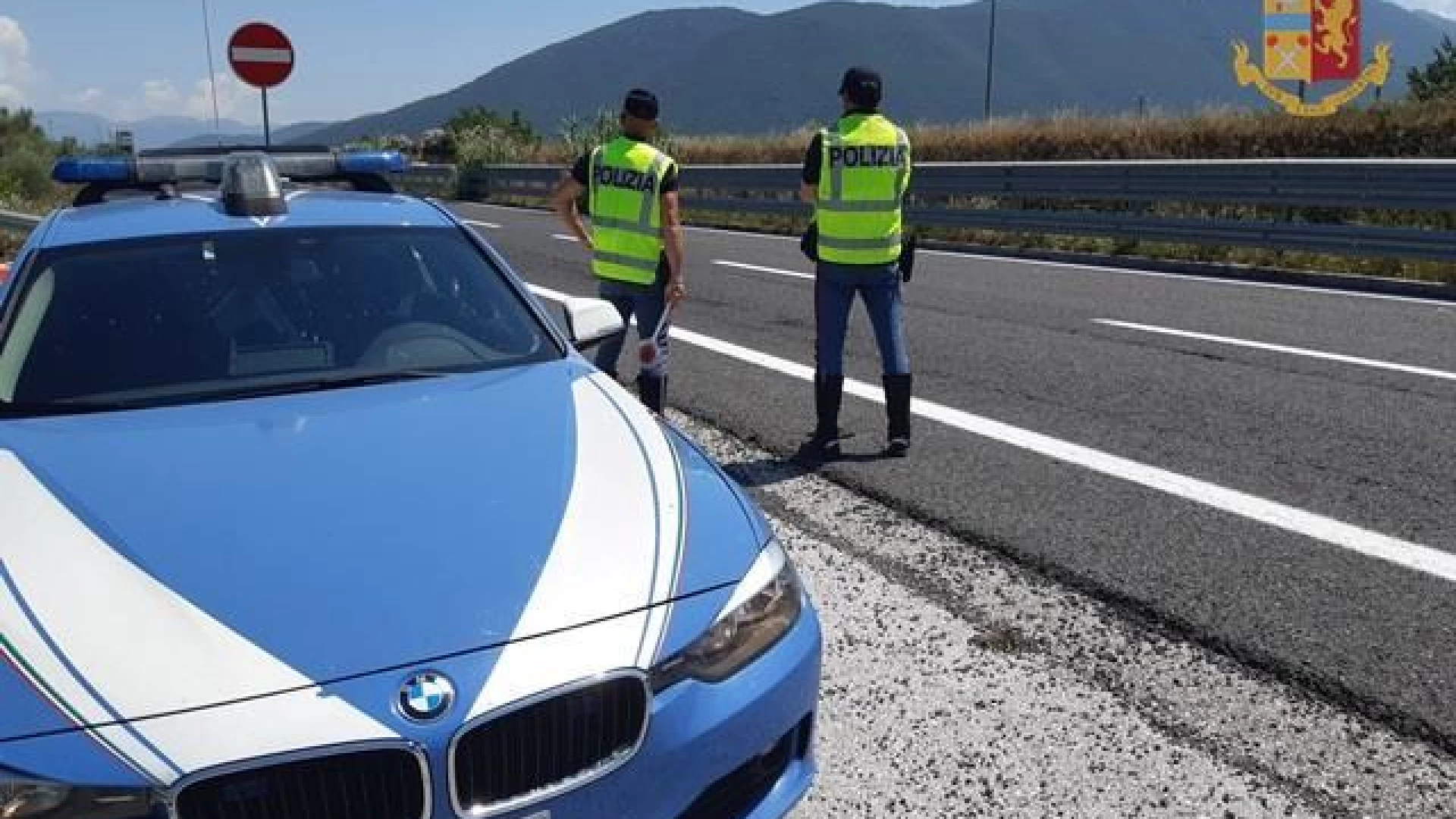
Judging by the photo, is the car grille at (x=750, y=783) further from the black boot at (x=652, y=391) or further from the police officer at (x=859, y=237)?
the police officer at (x=859, y=237)

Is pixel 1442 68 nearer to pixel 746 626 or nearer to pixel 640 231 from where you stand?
pixel 640 231

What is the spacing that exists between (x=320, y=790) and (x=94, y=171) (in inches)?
139

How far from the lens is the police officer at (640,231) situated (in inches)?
215

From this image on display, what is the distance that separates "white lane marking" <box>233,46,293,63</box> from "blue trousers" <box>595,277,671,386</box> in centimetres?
746

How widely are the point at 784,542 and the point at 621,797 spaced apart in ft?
8.62

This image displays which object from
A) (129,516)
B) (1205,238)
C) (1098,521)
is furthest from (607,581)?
(1205,238)

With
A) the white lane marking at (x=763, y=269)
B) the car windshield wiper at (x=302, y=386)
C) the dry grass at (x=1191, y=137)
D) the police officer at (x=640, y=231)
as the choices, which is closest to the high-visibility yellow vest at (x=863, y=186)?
the police officer at (x=640, y=231)

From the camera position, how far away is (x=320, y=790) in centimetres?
179

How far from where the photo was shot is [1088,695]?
3285 mm

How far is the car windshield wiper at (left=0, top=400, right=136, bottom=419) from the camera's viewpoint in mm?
2859

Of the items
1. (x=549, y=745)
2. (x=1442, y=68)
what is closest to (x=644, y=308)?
(x=549, y=745)

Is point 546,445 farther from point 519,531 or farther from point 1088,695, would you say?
point 1088,695

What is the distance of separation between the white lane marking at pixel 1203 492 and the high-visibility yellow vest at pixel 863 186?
1168 mm

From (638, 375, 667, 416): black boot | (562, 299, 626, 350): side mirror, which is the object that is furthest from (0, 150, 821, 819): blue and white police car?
(638, 375, 667, 416): black boot
